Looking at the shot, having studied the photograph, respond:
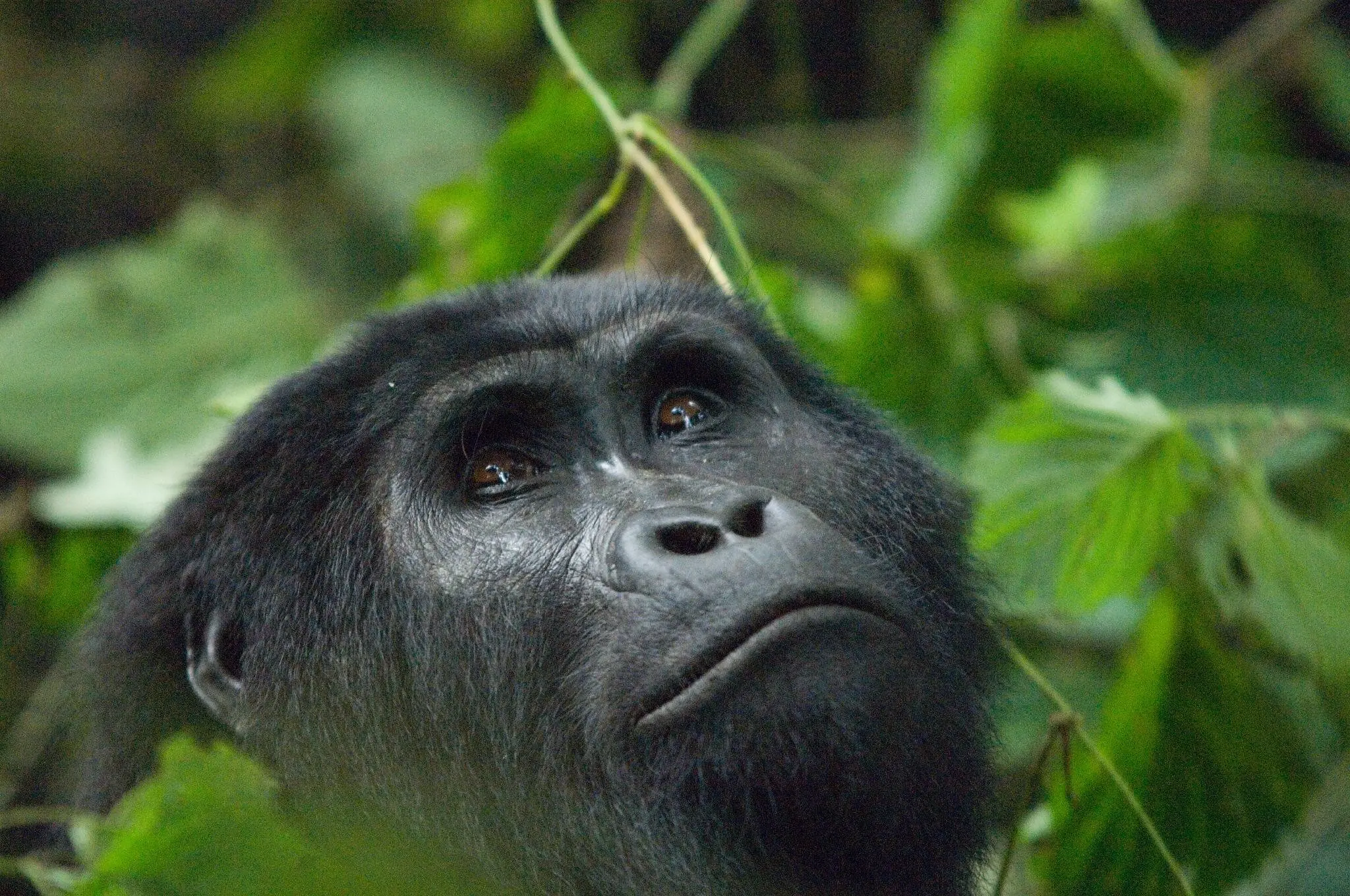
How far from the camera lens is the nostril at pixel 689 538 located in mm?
2115

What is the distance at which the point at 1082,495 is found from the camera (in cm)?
288

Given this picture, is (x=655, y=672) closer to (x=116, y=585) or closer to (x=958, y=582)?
(x=958, y=582)

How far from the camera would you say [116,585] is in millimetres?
2809

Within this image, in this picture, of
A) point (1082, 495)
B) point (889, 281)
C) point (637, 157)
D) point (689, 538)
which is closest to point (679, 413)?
point (689, 538)

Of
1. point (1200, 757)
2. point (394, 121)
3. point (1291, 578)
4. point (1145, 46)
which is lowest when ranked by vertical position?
point (1200, 757)

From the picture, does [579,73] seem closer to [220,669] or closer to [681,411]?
[681,411]

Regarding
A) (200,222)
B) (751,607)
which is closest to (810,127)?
(200,222)

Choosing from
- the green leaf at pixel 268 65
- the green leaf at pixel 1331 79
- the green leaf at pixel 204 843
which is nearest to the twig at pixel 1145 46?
the green leaf at pixel 1331 79

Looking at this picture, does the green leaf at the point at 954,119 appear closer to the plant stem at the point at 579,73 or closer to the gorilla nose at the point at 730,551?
the plant stem at the point at 579,73

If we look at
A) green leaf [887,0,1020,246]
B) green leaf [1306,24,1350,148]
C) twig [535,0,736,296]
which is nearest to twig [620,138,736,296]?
twig [535,0,736,296]

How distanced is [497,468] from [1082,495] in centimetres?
119

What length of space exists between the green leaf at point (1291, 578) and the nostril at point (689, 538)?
1382 mm

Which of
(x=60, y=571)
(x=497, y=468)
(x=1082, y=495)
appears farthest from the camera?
(x=60, y=571)

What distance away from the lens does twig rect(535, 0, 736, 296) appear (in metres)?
2.96
